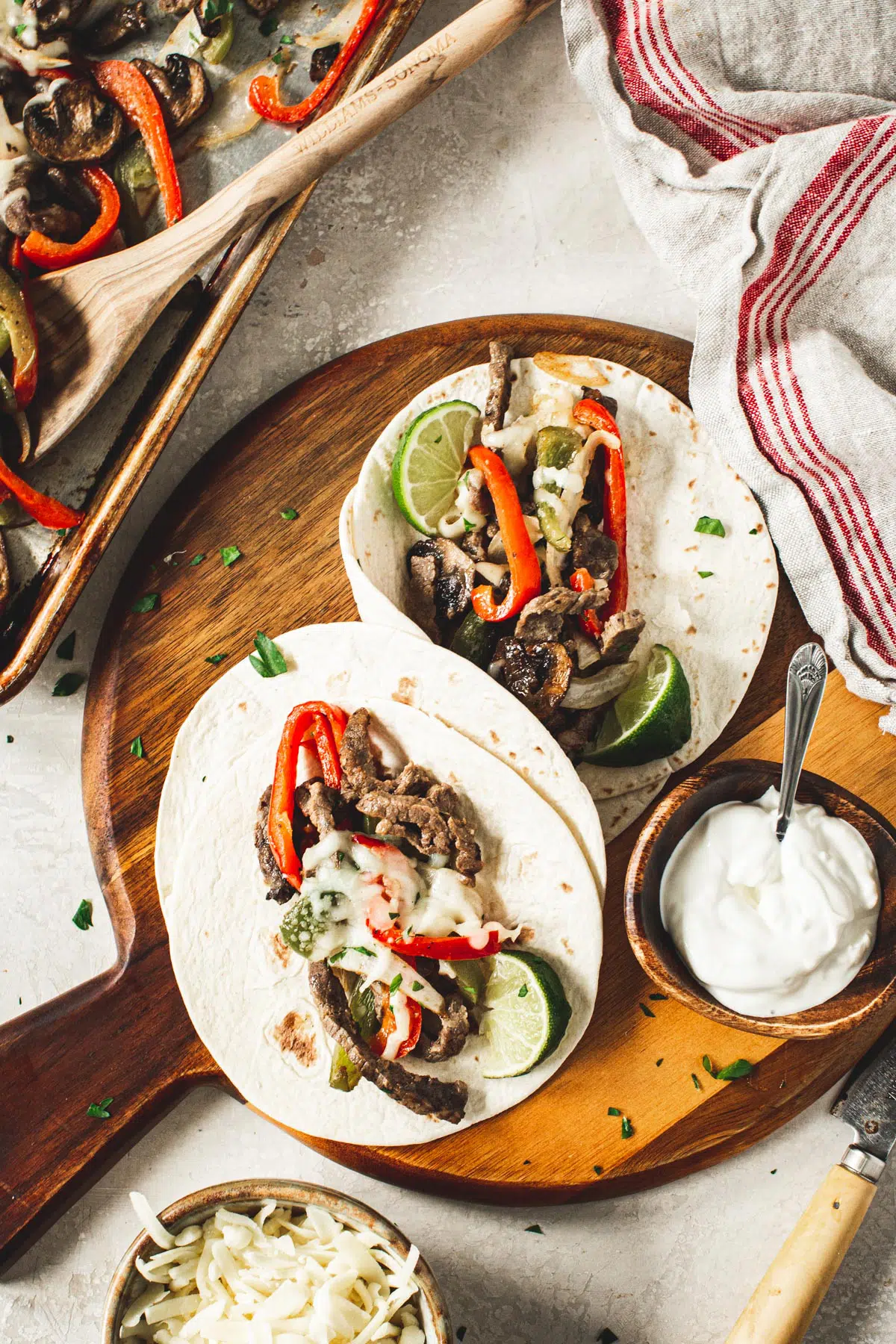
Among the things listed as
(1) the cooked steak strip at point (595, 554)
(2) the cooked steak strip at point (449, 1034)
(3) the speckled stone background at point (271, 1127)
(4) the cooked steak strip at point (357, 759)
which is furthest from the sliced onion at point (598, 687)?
(3) the speckled stone background at point (271, 1127)

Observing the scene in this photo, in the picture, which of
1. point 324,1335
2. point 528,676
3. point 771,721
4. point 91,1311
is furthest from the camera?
point 91,1311

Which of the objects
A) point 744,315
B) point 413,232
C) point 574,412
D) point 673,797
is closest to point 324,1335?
point 673,797

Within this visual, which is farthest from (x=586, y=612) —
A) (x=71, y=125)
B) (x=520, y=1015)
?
(x=71, y=125)

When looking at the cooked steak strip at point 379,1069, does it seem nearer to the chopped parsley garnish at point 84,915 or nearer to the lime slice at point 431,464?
the chopped parsley garnish at point 84,915

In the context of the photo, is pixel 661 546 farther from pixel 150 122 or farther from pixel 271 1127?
pixel 271 1127

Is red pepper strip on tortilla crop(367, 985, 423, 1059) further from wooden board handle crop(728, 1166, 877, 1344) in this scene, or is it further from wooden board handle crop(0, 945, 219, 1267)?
wooden board handle crop(728, 1166, 877, 1344)

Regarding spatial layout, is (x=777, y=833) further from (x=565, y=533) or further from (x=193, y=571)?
(x=193, y=571)
